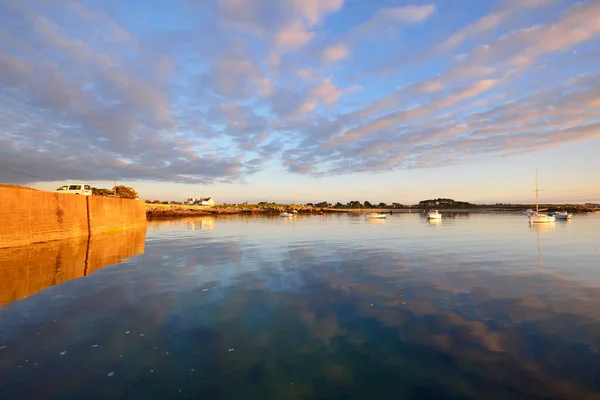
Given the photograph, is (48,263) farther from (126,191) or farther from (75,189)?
(126,191)

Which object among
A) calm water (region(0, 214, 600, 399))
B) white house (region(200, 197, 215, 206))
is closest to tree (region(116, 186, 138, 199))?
white house (region(200, 197, 215, 206))

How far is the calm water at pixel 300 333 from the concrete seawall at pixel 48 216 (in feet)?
24.0

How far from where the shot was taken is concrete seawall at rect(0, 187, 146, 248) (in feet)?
79.3

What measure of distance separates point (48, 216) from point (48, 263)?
38.2 feet

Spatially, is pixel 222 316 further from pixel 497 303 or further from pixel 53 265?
pixel 53 265

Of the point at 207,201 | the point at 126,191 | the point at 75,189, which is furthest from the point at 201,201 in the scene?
the point at 75,189

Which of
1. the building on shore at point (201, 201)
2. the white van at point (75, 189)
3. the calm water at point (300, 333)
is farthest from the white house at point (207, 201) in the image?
the calm water at point (300, 333)

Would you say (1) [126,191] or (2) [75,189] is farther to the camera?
(1) [126,191]

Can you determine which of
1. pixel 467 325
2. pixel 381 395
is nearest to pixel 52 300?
pixel 381 395

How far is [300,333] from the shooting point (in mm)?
9453

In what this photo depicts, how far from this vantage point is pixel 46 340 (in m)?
8.99

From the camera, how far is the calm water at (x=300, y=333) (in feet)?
22.0

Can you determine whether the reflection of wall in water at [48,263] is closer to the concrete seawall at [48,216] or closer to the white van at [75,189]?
the concrete seawall at [48,216]

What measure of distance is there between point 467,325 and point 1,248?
3086 cm
